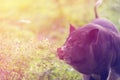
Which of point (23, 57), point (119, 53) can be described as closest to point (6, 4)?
point (23, 57)

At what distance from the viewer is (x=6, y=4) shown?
819 centimetres

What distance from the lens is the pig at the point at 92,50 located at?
422cm

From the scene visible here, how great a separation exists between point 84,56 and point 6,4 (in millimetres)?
4136

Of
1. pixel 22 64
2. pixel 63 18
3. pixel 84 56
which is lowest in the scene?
pixel 63 18

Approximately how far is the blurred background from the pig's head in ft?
2.41

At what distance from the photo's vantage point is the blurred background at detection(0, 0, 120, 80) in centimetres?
490

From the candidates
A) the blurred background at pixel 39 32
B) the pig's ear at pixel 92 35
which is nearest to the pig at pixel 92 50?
the pig's ear at pixel 92 35

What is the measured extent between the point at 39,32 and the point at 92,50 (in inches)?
126

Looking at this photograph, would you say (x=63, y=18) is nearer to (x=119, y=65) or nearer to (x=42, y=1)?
(x=42, y=1)

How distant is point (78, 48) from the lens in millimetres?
4219

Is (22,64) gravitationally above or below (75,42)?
below

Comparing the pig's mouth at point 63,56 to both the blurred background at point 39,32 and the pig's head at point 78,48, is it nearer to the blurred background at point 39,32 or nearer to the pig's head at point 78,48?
the pig's head at point 78,48

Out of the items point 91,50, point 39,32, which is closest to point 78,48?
point 91,50

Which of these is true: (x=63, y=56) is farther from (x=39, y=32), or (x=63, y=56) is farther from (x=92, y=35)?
(x=39, y=32)
